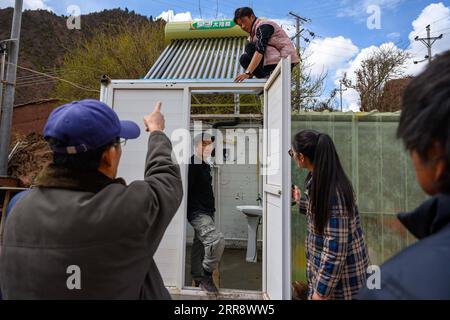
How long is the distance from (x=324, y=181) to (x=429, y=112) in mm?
1238

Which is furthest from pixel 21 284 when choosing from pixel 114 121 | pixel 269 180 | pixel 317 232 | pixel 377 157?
pixel 377 157

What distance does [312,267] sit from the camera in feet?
6.19

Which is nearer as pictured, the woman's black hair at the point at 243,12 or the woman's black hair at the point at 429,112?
the woman's black hair at the point at 429,112

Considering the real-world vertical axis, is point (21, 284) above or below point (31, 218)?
below

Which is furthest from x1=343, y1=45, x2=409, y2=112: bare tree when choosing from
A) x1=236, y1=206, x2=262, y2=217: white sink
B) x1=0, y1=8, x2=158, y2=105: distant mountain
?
x1=0, y1=8, x2=158, y2=105: distant mountain

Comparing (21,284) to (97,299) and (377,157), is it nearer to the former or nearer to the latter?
(97,299)

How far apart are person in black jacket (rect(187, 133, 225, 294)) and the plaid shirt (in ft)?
4.85

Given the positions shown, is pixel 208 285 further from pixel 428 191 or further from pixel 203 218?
pixel 428 191

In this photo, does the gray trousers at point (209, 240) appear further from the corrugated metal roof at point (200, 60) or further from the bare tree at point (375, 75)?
the bare tree at point (375, 75)

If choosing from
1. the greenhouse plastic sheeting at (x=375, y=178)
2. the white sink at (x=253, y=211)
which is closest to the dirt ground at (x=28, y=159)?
the white sink at (x=253, y=211)

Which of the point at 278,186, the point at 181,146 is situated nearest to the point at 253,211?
the point at 181,146

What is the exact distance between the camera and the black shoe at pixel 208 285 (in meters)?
3.07

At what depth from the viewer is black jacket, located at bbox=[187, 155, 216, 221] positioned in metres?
3.33

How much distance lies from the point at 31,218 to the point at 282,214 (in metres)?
1.81
